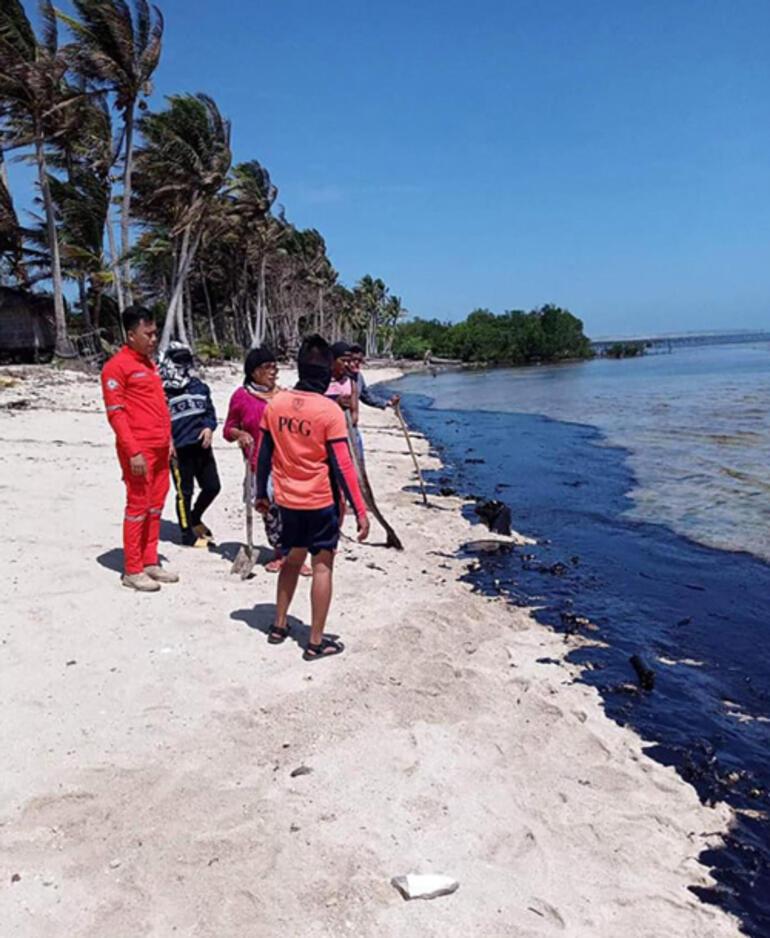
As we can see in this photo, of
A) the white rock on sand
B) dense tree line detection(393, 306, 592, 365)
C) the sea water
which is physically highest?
dense tree line detection(393, 306, 592, 365)

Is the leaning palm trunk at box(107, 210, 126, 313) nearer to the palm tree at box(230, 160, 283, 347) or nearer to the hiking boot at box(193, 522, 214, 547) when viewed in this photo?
the palm tree at box(230, 160, 283, 347)

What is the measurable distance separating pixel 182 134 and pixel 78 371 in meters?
13.0

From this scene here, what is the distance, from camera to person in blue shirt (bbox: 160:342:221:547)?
6.26 m

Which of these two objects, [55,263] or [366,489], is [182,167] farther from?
[366,489]

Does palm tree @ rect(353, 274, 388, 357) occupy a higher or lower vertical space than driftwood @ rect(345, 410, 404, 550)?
higher

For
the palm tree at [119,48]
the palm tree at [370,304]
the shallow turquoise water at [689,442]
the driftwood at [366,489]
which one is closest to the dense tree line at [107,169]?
the palm tree at [119,48]

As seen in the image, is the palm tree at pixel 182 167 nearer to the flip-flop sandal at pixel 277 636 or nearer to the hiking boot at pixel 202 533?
the hiking boot at pixel 202 533

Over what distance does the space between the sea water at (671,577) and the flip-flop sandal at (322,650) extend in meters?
1.81

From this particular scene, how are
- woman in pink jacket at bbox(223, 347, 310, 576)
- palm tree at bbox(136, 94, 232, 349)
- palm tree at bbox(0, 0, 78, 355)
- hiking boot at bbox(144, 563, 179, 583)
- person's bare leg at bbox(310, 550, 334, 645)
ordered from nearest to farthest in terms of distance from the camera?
person's bare leg at bbox(310, 550, 334, 645), hiking boot at bbox(144, 563, 179, 583), woman in pink jacket at bbox(223, 347, 310, 576), palm tree at bbox(0, 0, 78, 355), palm tree at bbox(136, 94, 232, 349)

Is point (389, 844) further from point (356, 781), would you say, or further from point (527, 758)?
point (527, 758)

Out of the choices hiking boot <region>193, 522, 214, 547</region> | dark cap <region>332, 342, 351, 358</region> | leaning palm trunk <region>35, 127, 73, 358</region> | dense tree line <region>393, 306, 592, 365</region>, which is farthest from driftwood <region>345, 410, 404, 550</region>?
dense tree line <region>393, 306, 592, 365</region>

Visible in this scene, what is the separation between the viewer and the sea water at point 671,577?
3973 millimetres

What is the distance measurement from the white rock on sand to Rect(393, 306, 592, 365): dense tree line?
87763mm

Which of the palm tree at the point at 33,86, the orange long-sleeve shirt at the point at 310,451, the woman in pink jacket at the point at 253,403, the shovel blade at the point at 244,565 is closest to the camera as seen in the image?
the orange long-sleeve shirt at the point at 310,451
